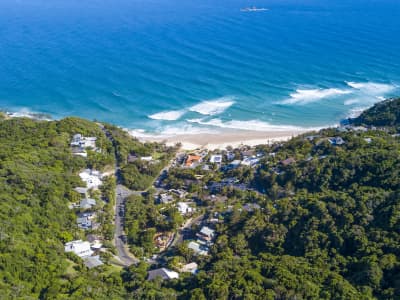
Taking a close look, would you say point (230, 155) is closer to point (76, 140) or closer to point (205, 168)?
point (205, 168)

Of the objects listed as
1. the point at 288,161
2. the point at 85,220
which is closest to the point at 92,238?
the point at 85,220

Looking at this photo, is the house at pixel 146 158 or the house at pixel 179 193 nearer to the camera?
the house at pixel 179 193

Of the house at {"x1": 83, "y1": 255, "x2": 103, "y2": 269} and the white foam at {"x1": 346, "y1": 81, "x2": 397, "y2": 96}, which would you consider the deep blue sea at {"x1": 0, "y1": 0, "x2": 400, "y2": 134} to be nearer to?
the white foam at {"x1": 346, "y1": 81, "x2": 397, "y2": 96}

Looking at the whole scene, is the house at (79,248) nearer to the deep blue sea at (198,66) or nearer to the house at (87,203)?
the house at (87,203)

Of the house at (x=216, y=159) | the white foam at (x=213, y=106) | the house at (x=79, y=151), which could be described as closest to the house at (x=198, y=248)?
the house at (x=216, y=159)

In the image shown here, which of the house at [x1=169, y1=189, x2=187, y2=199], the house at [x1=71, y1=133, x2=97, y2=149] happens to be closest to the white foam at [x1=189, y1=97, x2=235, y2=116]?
the house at [x1=71, y1=133, x2=97, y2=149]

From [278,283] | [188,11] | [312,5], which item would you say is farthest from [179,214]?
[312,5]
